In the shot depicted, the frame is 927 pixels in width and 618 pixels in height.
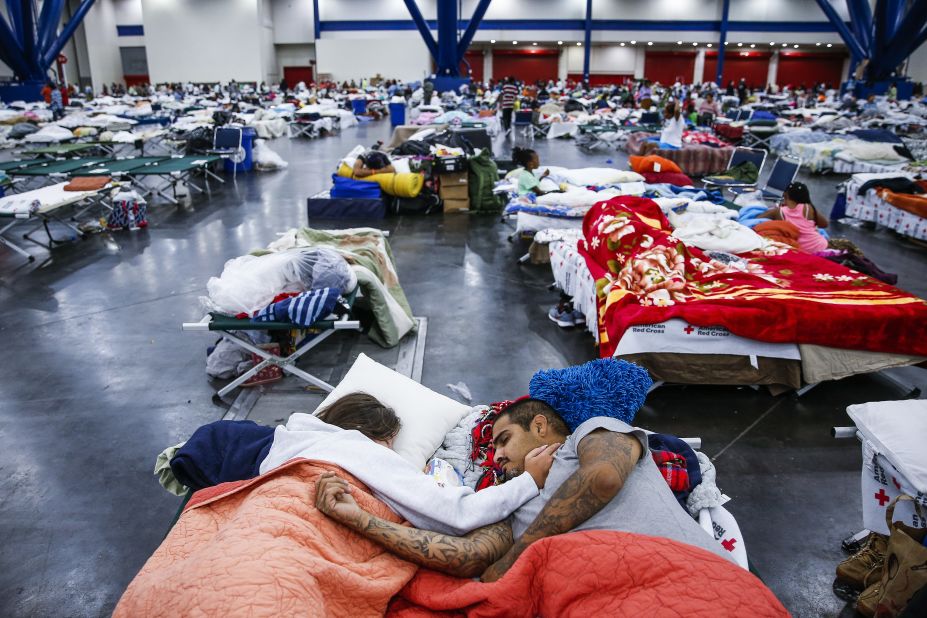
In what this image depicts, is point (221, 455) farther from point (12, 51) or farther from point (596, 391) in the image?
point (12, 51)

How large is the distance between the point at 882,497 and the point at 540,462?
4.49ft

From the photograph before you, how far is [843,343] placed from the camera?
3.85m

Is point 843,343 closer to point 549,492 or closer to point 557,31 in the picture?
point 549,492

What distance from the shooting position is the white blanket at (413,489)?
183 centimetres

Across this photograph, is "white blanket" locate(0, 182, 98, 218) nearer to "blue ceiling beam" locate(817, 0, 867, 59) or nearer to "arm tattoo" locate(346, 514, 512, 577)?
"arm tattoo" locate(346, 514, 512, 577)

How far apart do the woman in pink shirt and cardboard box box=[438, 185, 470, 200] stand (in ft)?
14.0

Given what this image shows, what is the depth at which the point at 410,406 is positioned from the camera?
282 centimetres

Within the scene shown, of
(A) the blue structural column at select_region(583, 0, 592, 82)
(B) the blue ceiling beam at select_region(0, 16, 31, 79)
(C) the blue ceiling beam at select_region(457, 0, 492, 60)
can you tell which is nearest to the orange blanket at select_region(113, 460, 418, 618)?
(C) the blue ceiling beam at select_region(457, 0, 492, 60)

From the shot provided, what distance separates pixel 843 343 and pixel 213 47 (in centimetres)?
3729

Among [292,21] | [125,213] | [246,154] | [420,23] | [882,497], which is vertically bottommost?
[882,497]

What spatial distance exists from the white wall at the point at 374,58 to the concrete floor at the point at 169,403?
30260 millimetres

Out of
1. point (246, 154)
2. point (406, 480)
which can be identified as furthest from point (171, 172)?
point (406, 480)

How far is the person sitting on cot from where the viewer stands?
29.2 ft

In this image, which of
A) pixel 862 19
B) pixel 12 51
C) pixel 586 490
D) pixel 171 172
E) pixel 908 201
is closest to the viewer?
pixel 586 490
